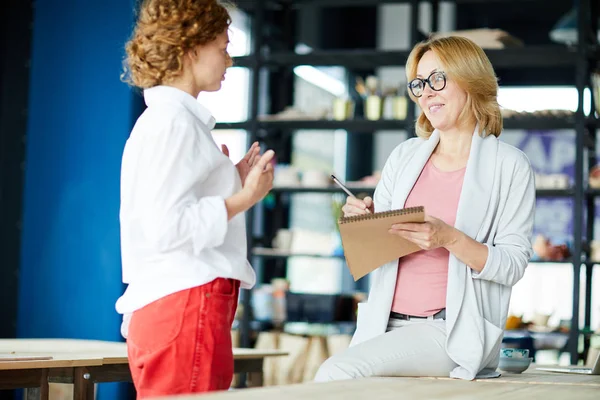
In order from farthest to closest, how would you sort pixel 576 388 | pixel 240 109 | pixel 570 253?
pixel 240 109, pixel 570 253, pixel 576 388

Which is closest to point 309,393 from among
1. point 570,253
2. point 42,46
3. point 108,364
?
point 108,364

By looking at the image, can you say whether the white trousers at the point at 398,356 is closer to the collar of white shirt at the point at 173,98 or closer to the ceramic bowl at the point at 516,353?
the ceramic bowl at the point at 516,353

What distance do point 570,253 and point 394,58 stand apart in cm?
175

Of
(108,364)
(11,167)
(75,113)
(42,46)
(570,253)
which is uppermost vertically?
(42,46)

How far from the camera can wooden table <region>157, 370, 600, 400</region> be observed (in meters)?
1.79

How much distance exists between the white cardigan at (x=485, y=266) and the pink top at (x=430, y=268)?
0.04 metres

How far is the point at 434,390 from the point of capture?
2104 millimetres

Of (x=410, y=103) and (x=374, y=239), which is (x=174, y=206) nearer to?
(x=374, y=239)

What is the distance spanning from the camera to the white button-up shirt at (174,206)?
1955mm

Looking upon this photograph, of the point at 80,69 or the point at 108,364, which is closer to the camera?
the point at 108,364

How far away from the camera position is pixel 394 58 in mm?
6148

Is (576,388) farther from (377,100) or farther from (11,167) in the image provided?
(11,167)

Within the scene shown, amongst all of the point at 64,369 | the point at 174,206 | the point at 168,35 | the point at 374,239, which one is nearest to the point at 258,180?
the point at 174,206

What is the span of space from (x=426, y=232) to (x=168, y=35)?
0.83 metres
